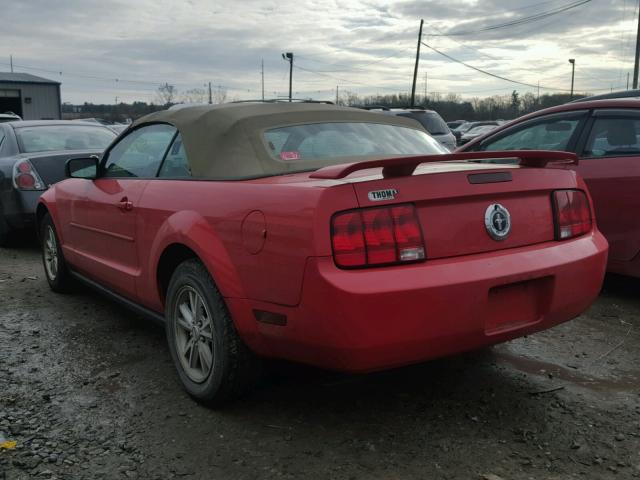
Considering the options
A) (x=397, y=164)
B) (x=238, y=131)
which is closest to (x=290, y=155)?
(x=238, y=131)

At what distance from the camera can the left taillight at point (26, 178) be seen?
23.4ft

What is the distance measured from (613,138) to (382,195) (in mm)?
3116

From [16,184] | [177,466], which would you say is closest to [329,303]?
[177,466]

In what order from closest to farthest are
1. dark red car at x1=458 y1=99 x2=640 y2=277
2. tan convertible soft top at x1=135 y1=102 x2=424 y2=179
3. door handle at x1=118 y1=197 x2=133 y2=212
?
tan convertible soft top at x1=135 y1=102 x2=424 y2=179 → door handle at x1=118 y1=197 x2=133 y2=212 → dark red car at x1=458 y1=99 x2=640 y2=277

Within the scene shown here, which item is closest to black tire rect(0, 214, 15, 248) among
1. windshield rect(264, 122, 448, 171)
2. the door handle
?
the door handle

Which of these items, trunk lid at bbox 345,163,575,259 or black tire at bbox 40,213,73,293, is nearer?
trunk lid at bbox 345,163,575,259

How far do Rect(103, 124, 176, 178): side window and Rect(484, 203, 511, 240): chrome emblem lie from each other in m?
1.84

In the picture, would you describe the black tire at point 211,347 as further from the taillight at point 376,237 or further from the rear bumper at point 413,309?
the taillight at point 376,237

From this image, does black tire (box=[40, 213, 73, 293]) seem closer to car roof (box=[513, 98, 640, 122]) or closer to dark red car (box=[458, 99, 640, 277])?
dark red car (box=[458, 99, 640, 277])

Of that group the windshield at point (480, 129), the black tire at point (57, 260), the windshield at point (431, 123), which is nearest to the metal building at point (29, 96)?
the windshield at point (480, 129)

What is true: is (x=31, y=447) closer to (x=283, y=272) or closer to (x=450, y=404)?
(x=283, y=272)

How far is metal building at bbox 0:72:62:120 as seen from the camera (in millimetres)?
43750

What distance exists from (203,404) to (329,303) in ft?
3.56

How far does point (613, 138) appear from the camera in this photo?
4.86 meters
